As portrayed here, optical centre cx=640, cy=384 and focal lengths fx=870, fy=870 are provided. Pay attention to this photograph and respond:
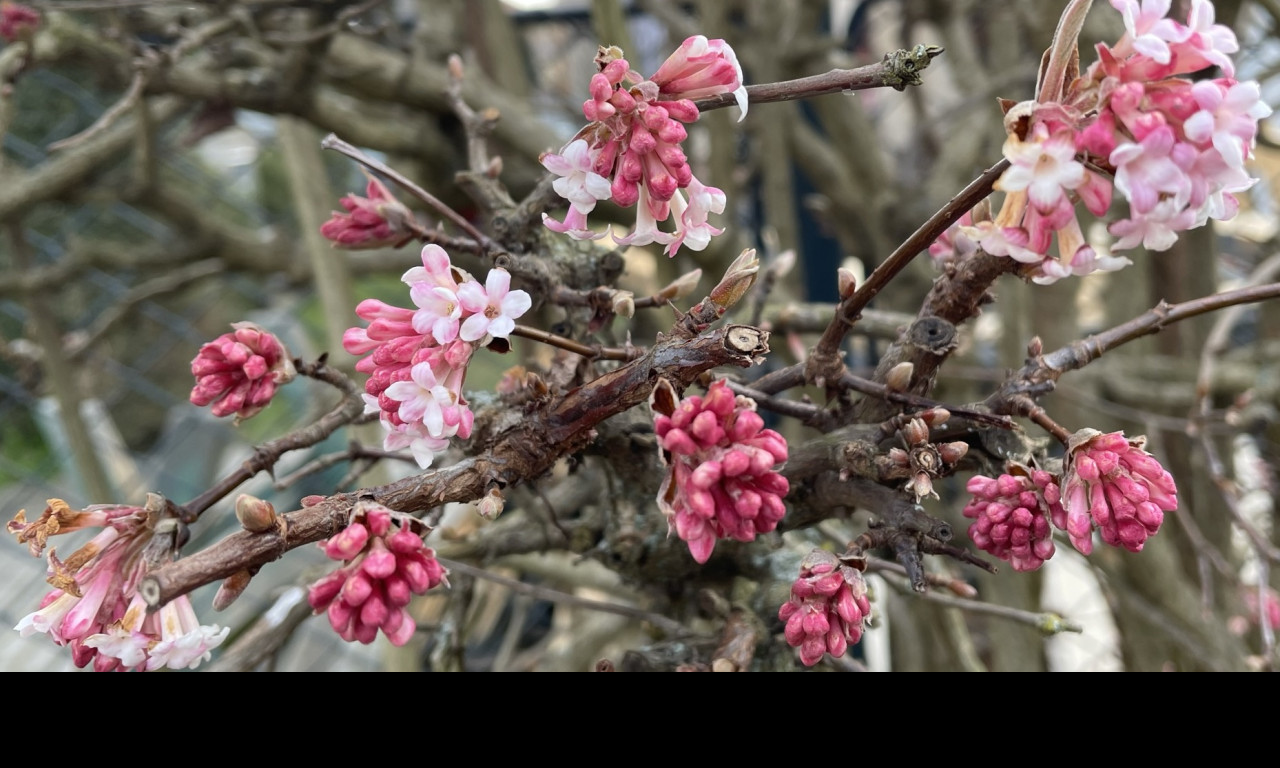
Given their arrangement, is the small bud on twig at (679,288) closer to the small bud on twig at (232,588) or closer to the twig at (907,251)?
the twig at (907,251)

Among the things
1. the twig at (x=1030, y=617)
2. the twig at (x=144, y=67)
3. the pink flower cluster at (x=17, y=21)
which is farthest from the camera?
the pink flower cluster at (x=17, y=21)

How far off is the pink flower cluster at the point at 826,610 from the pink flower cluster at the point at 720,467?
0.07 metres

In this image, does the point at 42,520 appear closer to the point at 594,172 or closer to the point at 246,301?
the point at 594,172

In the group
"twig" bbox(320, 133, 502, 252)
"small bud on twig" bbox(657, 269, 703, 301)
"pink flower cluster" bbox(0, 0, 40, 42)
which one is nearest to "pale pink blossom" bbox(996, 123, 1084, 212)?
"small bud on twig" bbox(657, 269, 703, 301)

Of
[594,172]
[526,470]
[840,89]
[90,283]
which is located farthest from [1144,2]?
[90,283]

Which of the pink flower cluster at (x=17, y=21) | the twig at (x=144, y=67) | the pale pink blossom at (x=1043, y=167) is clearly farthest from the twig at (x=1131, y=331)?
the pink flower cluster at (x=17, y=21)

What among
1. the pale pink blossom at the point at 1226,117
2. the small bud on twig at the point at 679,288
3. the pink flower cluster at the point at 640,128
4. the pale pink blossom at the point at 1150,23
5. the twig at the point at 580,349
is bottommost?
the twig at the point at 580,349

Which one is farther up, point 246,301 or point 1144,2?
point 1144,2

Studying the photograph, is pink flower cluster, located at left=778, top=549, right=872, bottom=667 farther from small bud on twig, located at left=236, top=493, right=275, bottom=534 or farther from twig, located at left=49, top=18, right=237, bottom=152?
twig, located at left=49, top=18, right=237, bottom=152

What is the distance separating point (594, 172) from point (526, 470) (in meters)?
0.17

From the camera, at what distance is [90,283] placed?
2.90 meters

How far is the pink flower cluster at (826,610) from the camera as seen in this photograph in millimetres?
448

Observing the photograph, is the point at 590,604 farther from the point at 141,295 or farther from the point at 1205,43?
the point at 141,295

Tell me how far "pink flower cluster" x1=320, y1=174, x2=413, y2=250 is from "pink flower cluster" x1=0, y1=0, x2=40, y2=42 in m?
0.81
